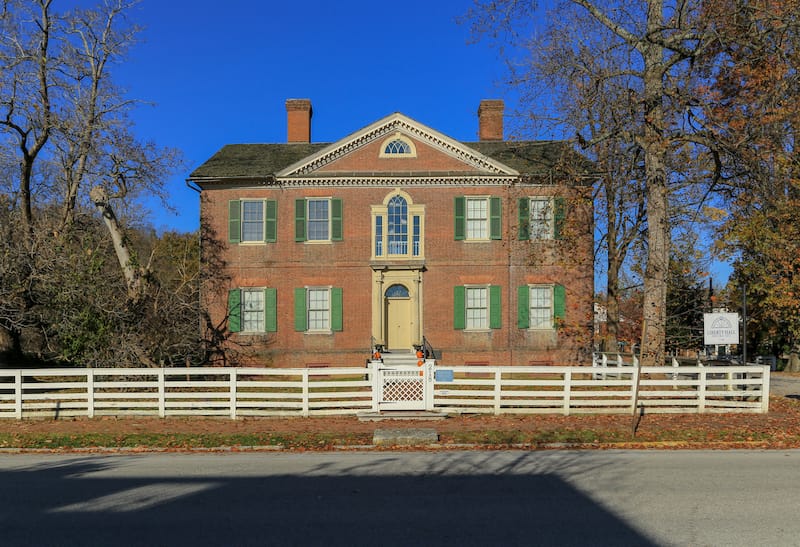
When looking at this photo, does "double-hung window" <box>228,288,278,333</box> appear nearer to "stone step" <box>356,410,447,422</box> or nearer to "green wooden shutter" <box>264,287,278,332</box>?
"green wooden shutter" <box>264,287,278,332</box>

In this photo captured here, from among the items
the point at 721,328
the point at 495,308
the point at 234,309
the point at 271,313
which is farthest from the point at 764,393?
the point at 234,309

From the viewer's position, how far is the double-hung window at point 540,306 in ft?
74.0

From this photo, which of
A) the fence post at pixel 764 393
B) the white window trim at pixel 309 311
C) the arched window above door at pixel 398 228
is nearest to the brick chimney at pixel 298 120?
the arched window above door at pixel 398 228

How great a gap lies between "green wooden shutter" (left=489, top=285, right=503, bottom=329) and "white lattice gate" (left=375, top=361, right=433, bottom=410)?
400 inches

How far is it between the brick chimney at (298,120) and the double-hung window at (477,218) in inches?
319

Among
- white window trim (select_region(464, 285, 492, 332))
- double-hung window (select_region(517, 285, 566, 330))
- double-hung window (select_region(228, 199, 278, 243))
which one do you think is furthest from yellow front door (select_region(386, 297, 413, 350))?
double-hung window (select_region(228, 199, 278, 243))

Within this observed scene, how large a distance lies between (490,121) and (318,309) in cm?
1116

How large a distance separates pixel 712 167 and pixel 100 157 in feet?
68.3

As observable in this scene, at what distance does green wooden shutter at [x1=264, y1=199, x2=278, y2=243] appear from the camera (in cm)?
2294

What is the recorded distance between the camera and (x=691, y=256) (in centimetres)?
2189

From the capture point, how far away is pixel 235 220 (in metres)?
23.0

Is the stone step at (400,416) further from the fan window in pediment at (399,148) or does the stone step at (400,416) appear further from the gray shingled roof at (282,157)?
the fan window in pediment at (399,148)

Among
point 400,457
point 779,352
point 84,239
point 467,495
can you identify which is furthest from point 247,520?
point 779,352

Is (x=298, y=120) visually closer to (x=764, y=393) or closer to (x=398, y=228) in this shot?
(x=398, y=228)
